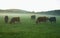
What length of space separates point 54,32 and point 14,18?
419 mm

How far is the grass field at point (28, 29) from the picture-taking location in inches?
76.4

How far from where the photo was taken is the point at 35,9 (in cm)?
196

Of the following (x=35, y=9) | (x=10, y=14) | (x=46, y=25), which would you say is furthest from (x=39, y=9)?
(x=10, y=14)
